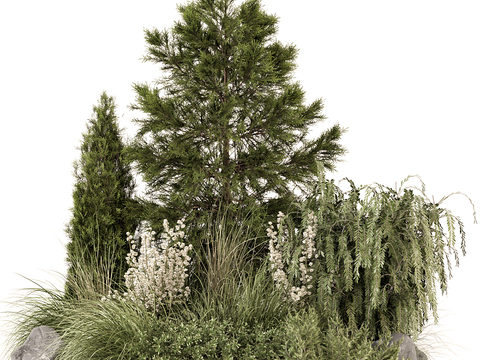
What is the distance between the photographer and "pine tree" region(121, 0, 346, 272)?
18.9ft

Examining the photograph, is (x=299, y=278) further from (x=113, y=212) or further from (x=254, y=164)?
(x=113, y=212)

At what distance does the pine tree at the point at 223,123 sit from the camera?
18.9ft

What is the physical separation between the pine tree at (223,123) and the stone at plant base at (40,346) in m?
1.79

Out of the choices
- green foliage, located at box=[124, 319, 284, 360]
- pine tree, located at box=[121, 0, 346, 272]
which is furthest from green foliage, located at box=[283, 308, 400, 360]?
pine tree, located at box=[121, 0, 346, 272]

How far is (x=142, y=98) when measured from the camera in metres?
5.82

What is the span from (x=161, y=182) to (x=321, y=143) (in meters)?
2.29

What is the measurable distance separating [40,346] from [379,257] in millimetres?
3514

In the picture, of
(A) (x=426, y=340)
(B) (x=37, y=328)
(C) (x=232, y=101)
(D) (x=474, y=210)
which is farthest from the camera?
(C) (x=232, y=101)

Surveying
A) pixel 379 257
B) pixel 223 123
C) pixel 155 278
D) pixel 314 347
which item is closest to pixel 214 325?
pixel 314 347

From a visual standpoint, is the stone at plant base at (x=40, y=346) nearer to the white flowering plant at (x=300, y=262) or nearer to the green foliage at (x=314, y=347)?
the white flowering plant at (x=300, y=262)

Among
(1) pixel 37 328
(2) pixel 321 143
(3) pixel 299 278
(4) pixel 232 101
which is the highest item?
(4) pixel 232 101

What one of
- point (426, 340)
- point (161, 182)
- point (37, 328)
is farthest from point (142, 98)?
point (426, 340)

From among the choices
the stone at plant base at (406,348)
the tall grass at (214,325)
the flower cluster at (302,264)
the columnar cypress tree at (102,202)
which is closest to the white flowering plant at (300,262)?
the flower cluster at (302,264)

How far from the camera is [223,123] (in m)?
5.66
